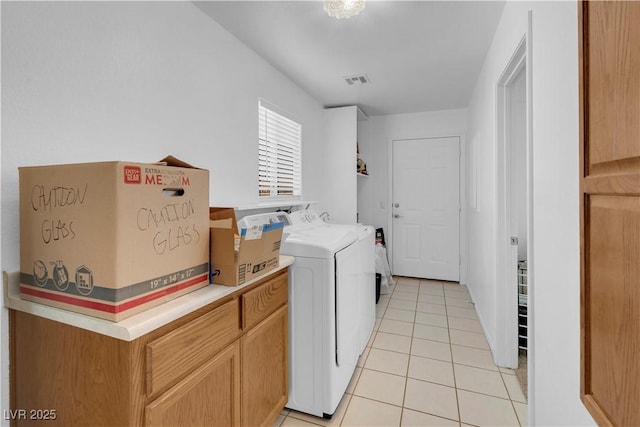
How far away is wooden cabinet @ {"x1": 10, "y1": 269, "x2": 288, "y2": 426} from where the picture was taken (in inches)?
33.6

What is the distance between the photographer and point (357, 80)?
2.92 m

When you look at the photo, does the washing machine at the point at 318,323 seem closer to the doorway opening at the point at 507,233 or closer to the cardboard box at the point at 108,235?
the cardboard box at the point at 108,235

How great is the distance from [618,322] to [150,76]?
1.98 metres

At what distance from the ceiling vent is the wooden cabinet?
230cm

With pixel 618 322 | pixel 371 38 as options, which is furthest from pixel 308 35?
pixel 618 322

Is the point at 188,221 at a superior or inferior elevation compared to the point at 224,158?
inferior

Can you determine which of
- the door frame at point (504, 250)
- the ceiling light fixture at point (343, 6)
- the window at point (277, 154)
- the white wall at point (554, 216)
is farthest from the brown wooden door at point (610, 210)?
the window at point (277, 154)

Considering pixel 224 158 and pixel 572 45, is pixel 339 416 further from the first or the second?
pixel 572 45

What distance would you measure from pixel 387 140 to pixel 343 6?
116 inches

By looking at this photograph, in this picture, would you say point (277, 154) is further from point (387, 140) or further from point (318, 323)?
point (387, 140)

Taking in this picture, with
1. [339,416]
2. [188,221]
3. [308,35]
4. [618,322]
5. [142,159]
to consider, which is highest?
[308,35]

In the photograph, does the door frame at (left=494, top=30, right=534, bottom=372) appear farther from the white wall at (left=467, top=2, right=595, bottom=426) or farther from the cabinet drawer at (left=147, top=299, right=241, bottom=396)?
the cabinet drawer at (left=147, top=299, right=241, bottom=396)

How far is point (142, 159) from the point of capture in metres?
1.47

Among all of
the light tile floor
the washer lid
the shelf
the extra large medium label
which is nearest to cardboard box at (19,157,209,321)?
the extra large medium label
